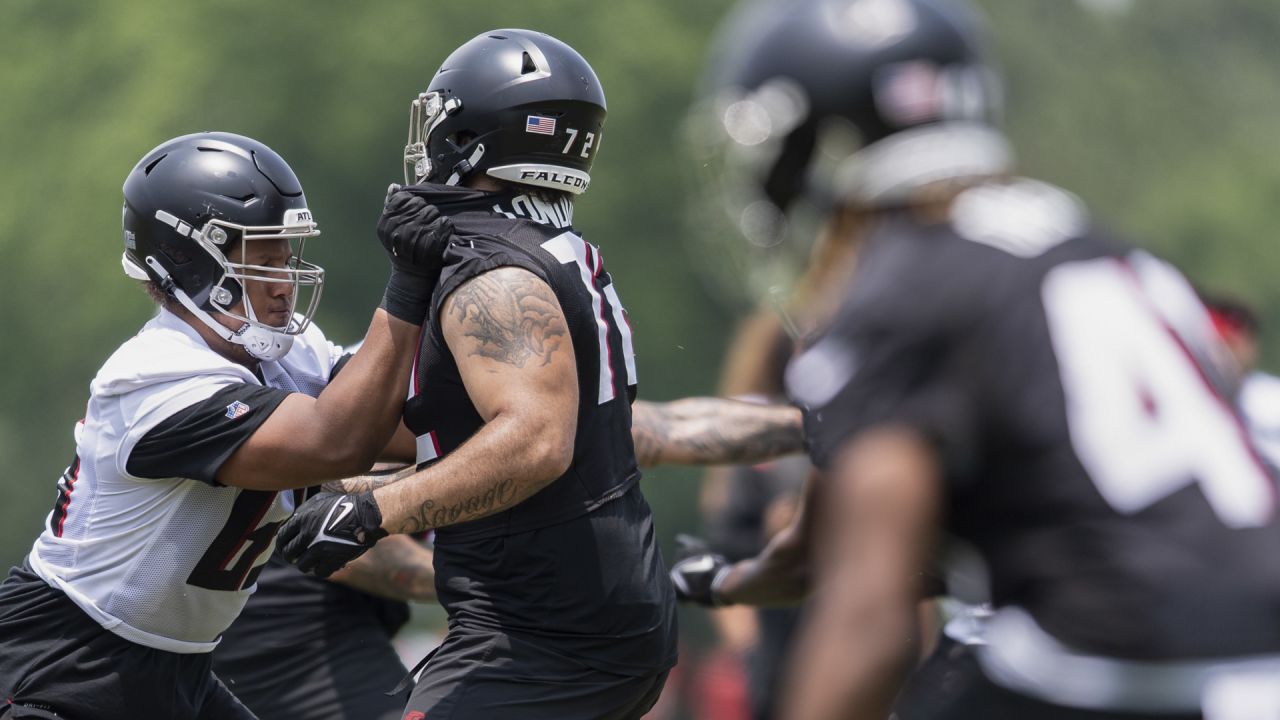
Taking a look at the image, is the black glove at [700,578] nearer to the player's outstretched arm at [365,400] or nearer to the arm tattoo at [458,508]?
the arm tattoo at [458,508]

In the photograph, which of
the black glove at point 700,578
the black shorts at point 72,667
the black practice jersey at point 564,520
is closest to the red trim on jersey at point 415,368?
the black practice jersey at point 564,520

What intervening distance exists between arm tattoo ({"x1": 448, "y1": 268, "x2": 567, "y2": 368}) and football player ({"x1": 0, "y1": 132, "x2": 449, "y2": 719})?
6.9 inches

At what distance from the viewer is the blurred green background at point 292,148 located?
24.6m

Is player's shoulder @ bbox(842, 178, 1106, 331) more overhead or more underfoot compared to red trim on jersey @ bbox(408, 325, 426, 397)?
more overhead

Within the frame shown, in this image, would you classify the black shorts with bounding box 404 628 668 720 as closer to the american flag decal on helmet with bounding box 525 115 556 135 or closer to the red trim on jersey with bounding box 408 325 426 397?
the red trim on jersey with bounding box 408 325 426 397

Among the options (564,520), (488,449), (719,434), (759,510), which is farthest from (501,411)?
(759,510)

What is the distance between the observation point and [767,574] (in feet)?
12.1

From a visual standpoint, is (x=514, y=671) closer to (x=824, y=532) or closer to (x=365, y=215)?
(x=824, y=532)

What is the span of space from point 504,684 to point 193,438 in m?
0.93

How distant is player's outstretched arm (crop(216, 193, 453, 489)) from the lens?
393 centimetres

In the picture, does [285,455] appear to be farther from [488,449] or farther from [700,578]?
[700,578]

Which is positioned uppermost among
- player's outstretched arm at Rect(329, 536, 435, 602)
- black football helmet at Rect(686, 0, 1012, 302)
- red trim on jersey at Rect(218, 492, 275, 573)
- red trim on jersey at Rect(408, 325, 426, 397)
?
black football helmet at Rect(686, 0, 1012, 302)

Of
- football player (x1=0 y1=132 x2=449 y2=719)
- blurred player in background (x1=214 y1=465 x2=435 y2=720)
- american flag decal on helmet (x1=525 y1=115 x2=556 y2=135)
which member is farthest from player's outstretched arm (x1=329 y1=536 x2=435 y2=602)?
american flag decal on helmet (x1=525 y1=115 x2=556 y2=135)

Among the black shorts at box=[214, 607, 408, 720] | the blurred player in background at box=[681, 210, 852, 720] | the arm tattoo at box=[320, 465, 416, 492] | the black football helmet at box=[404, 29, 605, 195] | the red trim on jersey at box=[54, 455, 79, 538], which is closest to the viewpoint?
the black football helmet at box=[404, 29, 605, 195]
